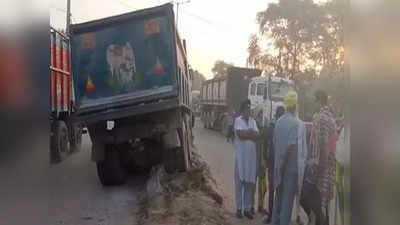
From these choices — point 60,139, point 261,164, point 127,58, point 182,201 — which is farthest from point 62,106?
point 261,164

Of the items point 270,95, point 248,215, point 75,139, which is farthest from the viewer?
point 75,139

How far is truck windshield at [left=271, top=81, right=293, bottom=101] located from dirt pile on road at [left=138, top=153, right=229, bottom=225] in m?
1.63

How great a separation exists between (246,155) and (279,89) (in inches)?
37.1

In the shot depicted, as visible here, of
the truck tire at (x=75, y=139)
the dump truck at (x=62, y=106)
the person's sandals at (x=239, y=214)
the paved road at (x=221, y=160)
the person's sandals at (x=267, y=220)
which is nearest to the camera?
the person's sandals at (x=267, y=220)

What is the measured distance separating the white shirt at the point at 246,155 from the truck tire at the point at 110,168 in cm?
301

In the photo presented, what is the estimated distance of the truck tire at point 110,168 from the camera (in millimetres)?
8617

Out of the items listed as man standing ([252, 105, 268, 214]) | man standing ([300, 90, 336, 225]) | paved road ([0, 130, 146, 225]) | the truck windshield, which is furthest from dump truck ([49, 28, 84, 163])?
man standing ([300, 90, 336, 225])

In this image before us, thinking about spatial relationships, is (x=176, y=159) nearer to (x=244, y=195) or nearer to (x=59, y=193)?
(x=244, y=195)

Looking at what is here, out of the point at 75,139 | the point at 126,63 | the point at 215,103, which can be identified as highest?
the point at 126,63

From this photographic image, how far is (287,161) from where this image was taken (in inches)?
192

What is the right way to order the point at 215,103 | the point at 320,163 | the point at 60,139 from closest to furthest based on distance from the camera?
the point at 320,163 < the point at 60,139 < the point at 215,103

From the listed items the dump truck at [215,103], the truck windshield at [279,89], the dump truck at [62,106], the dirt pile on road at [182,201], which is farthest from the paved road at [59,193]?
the dump truck at [215,103]

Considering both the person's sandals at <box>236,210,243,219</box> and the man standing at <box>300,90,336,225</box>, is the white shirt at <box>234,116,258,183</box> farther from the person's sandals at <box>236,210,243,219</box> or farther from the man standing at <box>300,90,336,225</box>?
the man standing at <box>300,90,336,225</box>

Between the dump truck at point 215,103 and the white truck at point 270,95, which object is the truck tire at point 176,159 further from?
the dump truck at point 215,103
